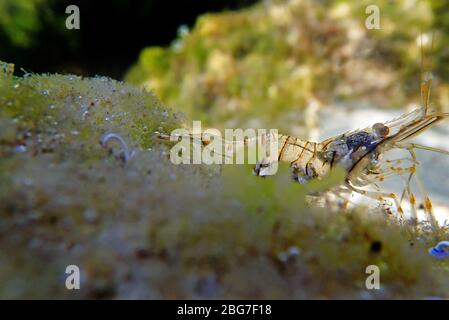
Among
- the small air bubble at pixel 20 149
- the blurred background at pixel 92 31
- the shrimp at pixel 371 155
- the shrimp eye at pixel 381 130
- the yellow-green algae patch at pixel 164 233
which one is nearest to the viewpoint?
the yellow-green algae patch at pixel 164 233

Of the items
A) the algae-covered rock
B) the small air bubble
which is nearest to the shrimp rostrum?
the small air bubble

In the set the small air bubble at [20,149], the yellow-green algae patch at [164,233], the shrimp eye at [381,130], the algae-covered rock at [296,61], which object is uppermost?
the algae-covered rock at [296,61]

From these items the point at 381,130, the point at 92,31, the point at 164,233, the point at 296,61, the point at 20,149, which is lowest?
the point at 164,233

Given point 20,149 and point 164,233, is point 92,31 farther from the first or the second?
point 164,233

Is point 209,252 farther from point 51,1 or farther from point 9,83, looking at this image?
point 51,1

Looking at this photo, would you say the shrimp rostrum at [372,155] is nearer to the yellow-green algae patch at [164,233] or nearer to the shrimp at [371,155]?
the shrimp at [371,155]

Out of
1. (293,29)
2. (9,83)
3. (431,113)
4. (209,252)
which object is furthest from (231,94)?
(209,252)

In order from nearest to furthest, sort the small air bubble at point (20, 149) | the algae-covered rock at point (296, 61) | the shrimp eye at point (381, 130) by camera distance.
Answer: the small air bubble at point (20, 149) → the shrimp eye at point (381, 130) → the algae-covered rock at point (296, 61)

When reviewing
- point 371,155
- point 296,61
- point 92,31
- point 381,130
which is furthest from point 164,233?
point 92,31

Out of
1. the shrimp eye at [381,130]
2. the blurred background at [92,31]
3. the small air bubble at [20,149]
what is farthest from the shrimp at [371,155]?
the blurred background at [92,31]
